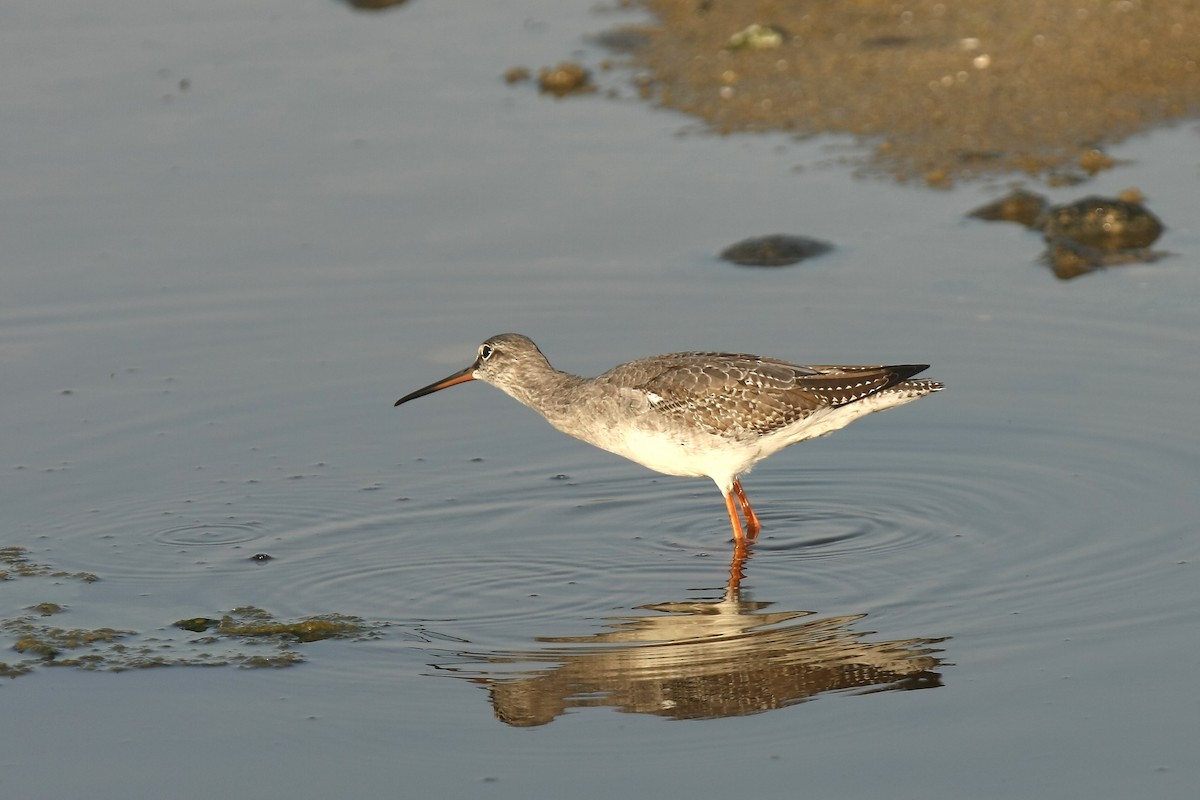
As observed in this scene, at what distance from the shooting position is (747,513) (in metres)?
10.2

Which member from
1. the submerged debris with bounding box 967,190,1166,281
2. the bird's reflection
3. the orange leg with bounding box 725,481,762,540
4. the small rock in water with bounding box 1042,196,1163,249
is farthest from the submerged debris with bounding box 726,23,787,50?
the bird's reflection

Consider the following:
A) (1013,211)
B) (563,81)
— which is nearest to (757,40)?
(563,81)

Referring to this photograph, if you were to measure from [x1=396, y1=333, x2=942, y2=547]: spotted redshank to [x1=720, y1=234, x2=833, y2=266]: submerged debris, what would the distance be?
308cm

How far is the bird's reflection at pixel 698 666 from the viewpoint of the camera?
7.77 meters

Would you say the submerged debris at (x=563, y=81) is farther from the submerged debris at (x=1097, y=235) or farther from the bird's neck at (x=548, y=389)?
the bird's neck at (x=548, y=389)

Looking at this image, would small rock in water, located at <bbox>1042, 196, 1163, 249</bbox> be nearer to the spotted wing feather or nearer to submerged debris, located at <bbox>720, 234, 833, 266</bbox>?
submerged debris, located at <bbox>720, 234, 833, 266</bbox>

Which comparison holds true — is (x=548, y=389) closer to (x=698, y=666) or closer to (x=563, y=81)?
(x=698, y=666)

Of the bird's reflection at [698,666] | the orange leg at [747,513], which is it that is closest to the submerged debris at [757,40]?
the orange leg at [747,513]

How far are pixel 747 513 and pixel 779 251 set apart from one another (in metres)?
3.58

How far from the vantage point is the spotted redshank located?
9938mm

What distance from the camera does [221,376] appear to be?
11906 millimetres

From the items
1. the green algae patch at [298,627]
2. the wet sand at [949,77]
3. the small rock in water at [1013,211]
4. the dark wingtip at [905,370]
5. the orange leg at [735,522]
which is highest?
the wet sand at [949,77]

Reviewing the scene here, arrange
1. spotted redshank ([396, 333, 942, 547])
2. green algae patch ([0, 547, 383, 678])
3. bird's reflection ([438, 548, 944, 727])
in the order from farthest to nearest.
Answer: spotted redshank ([396, 333, 942, 547]) < green algae patch ([0, 547, 383, 678]) < bird's reflection ([438, 548, 944, 727])

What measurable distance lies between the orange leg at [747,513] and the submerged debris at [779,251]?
3.27m
